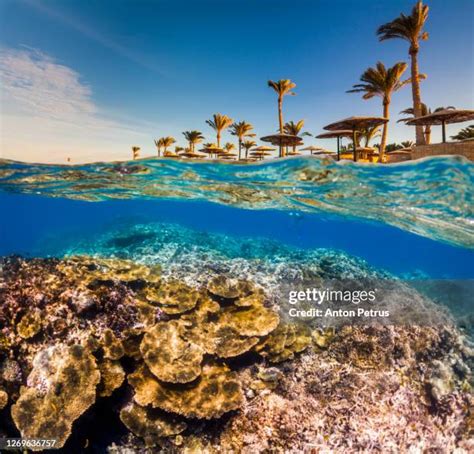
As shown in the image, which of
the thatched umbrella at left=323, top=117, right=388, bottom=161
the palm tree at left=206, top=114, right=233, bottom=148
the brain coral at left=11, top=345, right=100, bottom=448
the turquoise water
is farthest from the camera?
the palm tree at left=206, top=114, right=233, bottom=148

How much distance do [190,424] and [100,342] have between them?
2.75 meters

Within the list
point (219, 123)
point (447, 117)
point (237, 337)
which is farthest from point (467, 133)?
point (237, 337)

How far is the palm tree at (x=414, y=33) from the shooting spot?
16969 mm

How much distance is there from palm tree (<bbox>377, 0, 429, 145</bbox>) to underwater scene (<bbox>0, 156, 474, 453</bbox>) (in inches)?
378

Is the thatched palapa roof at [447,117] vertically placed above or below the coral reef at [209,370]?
above

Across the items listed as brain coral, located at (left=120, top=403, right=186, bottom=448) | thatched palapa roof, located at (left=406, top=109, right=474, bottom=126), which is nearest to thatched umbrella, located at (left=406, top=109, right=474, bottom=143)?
thatched palapa roof, located at (left=406, top=109, right=474, bottom=126)

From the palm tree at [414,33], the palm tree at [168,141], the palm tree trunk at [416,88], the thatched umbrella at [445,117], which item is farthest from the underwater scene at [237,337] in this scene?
the palm tree at [168,141]

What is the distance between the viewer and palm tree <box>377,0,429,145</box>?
1697 centimetres

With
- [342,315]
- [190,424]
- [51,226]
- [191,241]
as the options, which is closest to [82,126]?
[191,241]

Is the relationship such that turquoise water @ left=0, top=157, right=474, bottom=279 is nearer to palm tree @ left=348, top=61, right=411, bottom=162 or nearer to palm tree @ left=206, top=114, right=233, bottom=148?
palm tree @ left=348, top=61, right=411, bottom=162

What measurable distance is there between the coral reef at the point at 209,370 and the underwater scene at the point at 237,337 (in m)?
→ 0.03

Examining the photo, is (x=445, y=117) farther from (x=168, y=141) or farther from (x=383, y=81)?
(x=168, y=141)

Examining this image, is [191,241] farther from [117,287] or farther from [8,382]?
[8,382]

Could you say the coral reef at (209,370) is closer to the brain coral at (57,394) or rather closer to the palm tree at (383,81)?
the brain coral at (57,394)
